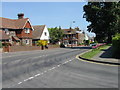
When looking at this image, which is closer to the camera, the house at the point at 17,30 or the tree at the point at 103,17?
the tree at the point at 103,17

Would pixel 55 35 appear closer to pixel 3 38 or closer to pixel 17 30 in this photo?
pixel 17 30

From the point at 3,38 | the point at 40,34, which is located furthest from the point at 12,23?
the point at 40,34

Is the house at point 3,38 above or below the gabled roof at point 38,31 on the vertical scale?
below

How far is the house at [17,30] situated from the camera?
161 feet

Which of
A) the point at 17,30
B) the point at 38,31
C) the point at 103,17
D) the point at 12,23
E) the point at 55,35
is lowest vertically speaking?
the point at 55,35

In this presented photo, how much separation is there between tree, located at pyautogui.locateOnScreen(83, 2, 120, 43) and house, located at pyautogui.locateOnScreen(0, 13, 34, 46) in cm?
1671

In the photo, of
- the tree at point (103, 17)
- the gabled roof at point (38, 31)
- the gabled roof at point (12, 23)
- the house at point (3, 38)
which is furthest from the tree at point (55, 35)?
the house at point (3, 38)

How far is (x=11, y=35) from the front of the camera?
5050cm

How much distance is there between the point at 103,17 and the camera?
159 ft

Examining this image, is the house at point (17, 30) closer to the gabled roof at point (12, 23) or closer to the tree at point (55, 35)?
the gabled roof at point (12, 23)

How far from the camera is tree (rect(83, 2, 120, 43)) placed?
4681 cm

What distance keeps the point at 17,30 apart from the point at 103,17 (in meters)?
22.7

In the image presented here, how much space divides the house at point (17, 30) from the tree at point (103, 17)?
16.7 metres

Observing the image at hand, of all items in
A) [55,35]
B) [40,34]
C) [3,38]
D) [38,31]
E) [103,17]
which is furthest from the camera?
[55,35]
